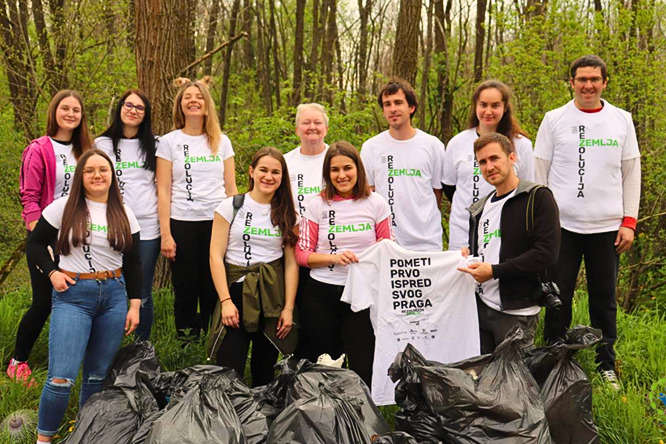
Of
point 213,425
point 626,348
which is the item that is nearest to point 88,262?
point 213,425

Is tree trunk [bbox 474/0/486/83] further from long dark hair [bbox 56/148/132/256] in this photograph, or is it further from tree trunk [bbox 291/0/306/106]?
long dark hair [bbox 56/148/132/256]

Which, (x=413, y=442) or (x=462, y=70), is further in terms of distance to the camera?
(x=462, y=70)

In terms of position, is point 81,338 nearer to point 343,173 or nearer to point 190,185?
point 190,185

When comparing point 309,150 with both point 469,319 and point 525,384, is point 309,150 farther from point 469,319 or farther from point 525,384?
point 525,384

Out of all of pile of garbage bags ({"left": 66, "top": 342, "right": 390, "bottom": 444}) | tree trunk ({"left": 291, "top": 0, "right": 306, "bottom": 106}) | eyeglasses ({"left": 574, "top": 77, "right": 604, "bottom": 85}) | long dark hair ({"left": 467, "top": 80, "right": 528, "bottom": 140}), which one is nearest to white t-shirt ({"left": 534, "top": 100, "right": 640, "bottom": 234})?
eyeglasses ({"left": 574, "top": 77, "right": 604, "bottom": 85})

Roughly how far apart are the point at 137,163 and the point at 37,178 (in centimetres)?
67

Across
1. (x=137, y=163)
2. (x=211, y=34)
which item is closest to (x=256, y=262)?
(x=137, y=163)

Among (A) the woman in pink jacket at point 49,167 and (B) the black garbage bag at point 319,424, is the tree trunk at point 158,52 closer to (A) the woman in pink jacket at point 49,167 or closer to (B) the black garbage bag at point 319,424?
(A) the woman in pink jacket at point 49,167

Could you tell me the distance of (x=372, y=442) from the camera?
3045mm

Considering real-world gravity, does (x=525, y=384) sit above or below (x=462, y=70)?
below

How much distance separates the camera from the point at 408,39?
7.78m

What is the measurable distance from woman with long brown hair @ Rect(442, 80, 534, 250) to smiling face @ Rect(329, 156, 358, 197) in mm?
839

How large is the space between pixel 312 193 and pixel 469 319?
133 cm

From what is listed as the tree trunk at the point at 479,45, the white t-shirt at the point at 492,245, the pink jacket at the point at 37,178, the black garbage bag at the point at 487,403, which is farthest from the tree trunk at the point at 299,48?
the black garbage bag at the point at 487,403
